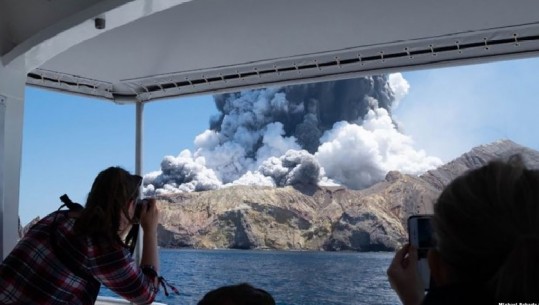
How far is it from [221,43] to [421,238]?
7.16 feet

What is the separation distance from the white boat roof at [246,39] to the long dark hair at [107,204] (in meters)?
0.66

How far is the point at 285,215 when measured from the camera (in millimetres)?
21422

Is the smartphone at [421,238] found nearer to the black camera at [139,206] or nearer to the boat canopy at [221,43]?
the black camera at [139,206]

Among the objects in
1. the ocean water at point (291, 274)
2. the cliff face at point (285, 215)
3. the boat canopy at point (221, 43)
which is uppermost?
the boat canopy at point (221, 43)

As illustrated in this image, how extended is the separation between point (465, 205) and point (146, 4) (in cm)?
143

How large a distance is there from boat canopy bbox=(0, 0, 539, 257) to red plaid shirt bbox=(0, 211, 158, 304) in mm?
814

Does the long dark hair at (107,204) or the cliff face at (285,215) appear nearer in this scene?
the long dark hair at (107,204)

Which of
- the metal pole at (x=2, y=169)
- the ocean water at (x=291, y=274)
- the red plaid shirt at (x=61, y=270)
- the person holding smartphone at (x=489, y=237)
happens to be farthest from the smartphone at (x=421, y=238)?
the ocean water at (x=291, y=274)

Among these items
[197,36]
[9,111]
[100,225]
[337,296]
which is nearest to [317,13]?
[197,36]

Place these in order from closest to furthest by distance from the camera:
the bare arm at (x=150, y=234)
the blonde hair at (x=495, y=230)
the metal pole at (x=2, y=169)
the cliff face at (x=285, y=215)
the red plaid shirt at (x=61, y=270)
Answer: the blonde hair at (x=495, y=230) → the red plaid shirt at (x=61, y=270) → the bare arm at (x=150, y=234) → the metal pole at (x=2, y=169) → the cliff face at (x=285, y=215)

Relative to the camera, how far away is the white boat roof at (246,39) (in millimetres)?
2096

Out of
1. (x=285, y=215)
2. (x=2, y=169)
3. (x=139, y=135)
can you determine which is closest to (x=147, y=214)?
(x=2, y=169)

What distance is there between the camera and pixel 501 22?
242cm

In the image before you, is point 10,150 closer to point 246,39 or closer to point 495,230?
point 246,39
